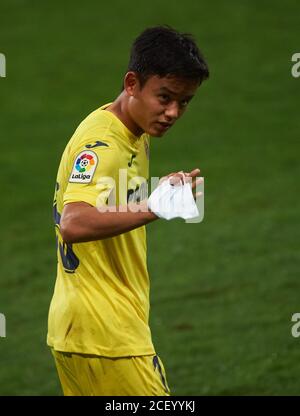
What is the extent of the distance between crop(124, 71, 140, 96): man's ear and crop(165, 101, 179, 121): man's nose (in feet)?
0.64

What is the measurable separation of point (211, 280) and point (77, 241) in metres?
8.00

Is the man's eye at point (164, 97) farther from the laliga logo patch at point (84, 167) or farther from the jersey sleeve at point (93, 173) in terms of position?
the laliga logo patch at point (84, 167)

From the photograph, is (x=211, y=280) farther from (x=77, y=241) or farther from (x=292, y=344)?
(x=77, y=241)

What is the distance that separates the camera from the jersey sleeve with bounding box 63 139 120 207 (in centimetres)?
528

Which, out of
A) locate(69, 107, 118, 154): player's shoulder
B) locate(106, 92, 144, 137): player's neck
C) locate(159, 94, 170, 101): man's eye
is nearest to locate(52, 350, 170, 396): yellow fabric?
locate(69, 107, 118, 154): player's shoulder

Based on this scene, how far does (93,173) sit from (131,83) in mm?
Answer: 591

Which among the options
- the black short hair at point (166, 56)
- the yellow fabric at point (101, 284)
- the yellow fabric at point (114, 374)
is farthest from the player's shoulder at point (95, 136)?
the yellow fabric at point (114, 374)

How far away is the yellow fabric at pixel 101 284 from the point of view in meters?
5.61

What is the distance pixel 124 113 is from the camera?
225 inches

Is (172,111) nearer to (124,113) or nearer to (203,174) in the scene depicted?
(124,113)

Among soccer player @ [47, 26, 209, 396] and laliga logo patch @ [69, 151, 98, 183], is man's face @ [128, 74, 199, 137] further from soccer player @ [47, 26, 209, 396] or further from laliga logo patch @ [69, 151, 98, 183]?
laliga logo patch @ [69, 151, 98, 183]

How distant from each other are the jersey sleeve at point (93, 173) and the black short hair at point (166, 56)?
1.42 feet

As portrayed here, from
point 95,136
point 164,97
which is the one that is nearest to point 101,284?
point 95,136
